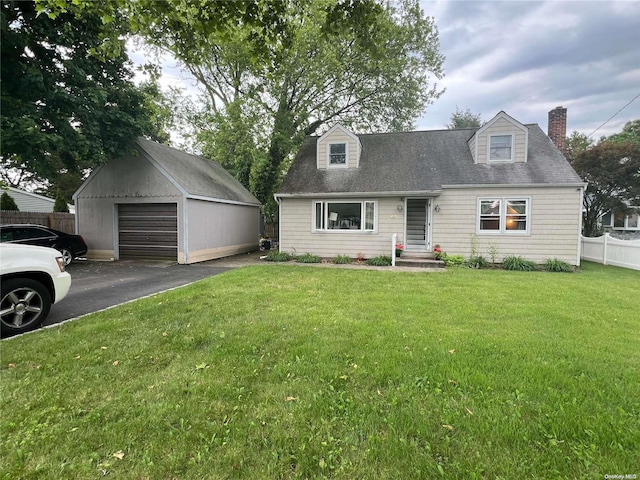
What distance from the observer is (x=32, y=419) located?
2434 mm

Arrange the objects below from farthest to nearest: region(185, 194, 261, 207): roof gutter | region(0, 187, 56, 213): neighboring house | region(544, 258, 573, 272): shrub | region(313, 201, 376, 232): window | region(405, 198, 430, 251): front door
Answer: region(0, 187, 56, 213): neighboring house
region(405, 198, 430, 251): front door
region(313, 201, 376, 232): window
region(185, 194, 261, 207): roof gutter
region(544, 258, 573, 272): shrub

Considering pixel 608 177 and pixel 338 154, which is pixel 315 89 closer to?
pixel 338 154

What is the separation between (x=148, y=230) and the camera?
12508 mm

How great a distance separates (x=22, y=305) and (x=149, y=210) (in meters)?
8.72

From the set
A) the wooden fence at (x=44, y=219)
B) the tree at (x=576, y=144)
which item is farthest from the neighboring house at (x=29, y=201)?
the tree at (x=576, y=144)

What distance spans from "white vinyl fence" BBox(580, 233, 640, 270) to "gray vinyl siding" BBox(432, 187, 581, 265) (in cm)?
176

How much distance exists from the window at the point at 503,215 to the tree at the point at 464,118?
2024cm

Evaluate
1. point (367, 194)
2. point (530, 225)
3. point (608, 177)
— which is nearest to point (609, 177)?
point (608, 177)

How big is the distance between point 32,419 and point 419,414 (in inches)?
121

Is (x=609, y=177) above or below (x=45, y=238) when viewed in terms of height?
above

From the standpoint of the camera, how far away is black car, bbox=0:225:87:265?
9.16 meters

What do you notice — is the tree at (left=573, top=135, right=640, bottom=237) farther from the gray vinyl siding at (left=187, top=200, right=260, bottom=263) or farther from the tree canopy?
the gray vinyl siding at (left=187, top=200, right=260, bottom=263)

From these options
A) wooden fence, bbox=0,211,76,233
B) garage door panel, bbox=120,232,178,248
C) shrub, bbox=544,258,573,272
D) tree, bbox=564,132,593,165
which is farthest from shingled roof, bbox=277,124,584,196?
wooden fence, bbox=0,211,76,233

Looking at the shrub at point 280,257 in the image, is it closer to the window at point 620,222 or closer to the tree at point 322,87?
the tree at point 322,87
